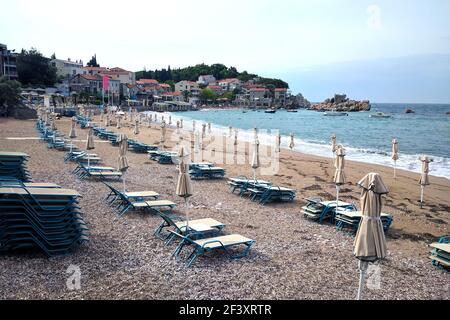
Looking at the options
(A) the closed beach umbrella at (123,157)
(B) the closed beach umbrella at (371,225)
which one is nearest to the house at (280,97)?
(A) the closed beach umbrella at (123,157)

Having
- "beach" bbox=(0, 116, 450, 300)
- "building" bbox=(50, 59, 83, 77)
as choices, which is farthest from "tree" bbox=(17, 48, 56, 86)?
"beach" bbox=(0, 116, 450, 300)

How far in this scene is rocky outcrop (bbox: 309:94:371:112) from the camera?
5433 inches

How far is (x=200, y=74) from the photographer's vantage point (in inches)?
6969

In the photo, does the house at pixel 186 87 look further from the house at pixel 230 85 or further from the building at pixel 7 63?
the building at pixel 7 63

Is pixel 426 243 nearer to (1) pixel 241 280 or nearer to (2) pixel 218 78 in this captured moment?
(1) pixel 241 280

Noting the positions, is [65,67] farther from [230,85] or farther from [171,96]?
[230,85]

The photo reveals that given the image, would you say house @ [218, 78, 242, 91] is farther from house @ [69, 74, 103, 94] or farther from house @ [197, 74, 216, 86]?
house @ [69, 74, 103, 94]

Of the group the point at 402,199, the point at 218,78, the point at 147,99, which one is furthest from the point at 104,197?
the point at 218,78

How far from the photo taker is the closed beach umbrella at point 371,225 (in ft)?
16.6

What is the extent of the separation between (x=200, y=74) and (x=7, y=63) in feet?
380

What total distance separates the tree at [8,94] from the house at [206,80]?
12152 centimetres

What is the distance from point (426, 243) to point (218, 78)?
180 m
